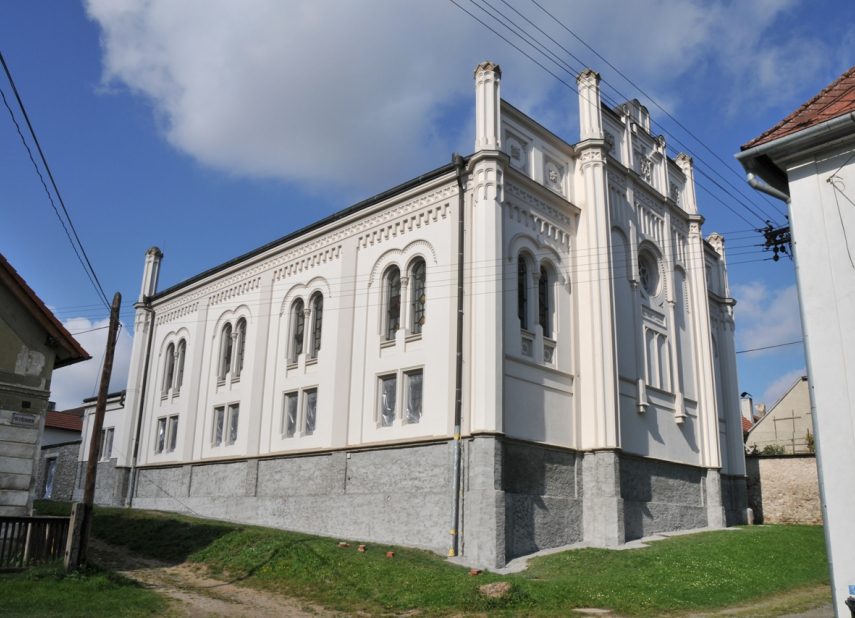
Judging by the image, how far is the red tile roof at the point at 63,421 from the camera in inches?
1779

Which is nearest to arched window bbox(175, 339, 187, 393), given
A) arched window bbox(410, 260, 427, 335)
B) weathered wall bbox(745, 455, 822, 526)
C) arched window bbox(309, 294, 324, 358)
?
arched window bbox(309, 294, 324, 358)

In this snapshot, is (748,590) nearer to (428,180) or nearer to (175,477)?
(428,180)

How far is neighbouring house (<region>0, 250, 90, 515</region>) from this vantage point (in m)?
15.1

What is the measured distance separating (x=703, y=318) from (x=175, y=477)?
23034 mm

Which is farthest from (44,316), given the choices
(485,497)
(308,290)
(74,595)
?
(308,290)

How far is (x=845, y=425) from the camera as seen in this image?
29.4 feet

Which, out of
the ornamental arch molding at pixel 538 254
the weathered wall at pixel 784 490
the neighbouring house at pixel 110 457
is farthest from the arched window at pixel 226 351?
the weathered wall at pixel 784 490

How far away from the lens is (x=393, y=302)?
24.1 m

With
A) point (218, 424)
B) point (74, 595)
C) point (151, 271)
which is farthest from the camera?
point (151, 271)

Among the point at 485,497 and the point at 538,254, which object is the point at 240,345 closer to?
the point at 538,254

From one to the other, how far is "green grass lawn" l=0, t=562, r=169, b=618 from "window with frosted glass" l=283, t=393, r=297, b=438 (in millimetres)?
11873

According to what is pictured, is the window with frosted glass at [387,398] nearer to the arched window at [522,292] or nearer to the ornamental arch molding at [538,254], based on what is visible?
the arched window at [522,292]

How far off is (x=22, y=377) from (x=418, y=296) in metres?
11.5

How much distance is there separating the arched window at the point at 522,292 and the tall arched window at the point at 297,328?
9095 millimetres
